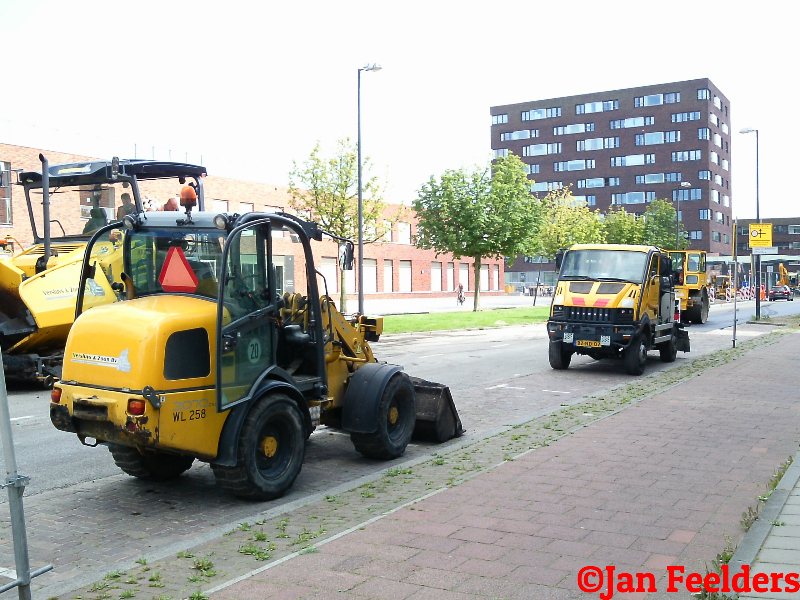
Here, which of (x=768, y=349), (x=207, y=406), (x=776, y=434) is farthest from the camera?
(x=768, y=349)

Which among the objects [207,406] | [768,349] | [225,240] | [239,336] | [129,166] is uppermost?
[129,166]

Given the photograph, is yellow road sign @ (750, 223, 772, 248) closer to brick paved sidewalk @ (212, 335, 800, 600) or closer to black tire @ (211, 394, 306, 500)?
brick paved sidewalk @ (212, 335, 800, 600)

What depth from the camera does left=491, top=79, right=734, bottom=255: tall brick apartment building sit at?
93.0 meters

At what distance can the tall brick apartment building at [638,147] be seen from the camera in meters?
93.0

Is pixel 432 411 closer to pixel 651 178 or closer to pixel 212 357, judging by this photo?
pixel 212 357

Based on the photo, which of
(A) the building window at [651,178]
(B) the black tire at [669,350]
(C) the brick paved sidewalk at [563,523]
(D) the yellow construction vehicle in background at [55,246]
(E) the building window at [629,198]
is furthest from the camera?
(E) the building window at [629,198]

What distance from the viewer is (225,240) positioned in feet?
19.9

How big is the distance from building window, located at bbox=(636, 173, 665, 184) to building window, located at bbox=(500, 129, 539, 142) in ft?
48.1

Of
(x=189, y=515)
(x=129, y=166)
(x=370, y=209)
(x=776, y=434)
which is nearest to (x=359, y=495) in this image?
(x=189, y=515)

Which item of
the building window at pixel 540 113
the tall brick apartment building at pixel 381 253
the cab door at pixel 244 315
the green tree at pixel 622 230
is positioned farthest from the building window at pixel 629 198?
the cab door at pixel 244 315

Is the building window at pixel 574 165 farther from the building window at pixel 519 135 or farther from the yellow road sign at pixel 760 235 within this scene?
the yellow road sign at pixel 760 235

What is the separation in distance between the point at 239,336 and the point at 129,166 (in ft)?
27.2

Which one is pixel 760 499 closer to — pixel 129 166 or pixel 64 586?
pixel 64 586

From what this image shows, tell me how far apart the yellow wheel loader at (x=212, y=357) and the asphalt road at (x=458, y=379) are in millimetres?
1318
